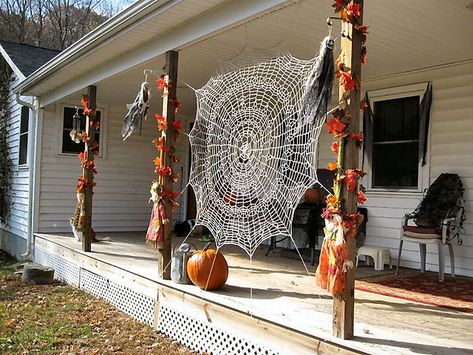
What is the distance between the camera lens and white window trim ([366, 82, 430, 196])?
541 cm

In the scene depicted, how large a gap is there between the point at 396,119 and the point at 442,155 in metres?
0.73

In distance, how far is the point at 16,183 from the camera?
→ 929cm

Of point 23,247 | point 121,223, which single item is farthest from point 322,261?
point 23,247

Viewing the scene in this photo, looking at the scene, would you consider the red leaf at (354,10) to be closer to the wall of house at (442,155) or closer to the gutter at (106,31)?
the gutter at (106,31)

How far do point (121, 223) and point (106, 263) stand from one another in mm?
3522

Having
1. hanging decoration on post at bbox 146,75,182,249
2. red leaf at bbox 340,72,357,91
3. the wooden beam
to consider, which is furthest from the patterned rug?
red leaf at bbox 340,72,357,91

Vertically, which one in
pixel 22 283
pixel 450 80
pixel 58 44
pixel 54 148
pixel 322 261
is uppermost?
pixel 58 44

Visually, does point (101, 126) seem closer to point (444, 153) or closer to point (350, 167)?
point (444, 153)

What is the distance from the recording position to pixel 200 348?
12.5 ft

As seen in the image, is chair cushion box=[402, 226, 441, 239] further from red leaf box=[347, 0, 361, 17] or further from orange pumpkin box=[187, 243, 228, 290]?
red leaf box=[347, 0, 361, 17]

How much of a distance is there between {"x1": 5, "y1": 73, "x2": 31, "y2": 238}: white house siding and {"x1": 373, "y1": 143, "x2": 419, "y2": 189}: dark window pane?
19.0 ft

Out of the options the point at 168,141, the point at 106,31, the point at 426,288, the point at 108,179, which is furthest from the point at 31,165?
the point at 426,288

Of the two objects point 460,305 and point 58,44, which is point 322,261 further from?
point 58,44

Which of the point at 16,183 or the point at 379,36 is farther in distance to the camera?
the point at 16,183
